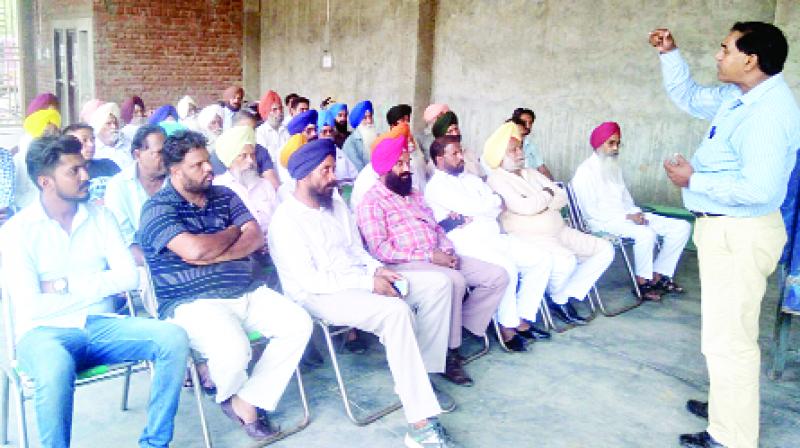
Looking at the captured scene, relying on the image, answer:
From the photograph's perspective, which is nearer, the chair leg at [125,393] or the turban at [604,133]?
the chair leg at [125,393]

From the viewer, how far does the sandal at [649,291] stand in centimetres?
559

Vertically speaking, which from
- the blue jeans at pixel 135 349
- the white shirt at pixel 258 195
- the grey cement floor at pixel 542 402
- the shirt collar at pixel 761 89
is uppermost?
the shirt collar at pixel 761 89

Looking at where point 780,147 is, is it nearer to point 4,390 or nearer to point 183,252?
point 183,252

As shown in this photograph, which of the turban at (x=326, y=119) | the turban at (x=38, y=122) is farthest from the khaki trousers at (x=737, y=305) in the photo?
the turban at (x=326, y=119)

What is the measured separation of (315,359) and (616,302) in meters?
2.56

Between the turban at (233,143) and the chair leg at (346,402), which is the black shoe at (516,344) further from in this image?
the turban at (233,143)

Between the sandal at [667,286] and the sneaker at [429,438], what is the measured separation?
10.3 feet

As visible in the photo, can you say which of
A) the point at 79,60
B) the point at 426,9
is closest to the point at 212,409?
the point at 426,9

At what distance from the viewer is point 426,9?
952 centimetres

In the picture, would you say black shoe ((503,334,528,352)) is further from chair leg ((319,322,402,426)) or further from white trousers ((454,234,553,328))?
chair leg ((319,322,402,426))

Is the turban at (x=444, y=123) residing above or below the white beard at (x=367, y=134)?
above

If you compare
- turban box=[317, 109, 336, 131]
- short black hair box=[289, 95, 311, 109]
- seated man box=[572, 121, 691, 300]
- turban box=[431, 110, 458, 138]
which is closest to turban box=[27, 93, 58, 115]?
turban box=[317, 109, 336, 131]

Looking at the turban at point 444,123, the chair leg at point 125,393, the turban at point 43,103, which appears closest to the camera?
the chair leg at point 125,393

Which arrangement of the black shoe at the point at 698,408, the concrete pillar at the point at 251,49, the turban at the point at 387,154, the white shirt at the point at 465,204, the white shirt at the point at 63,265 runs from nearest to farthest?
the white shirt at the point at 63,265 → the black shoe at the point at 698,408 → the turban at the point at 387,154 → the white shirt at the point at 465,204 → the concrete pillar at the point at 251,49
